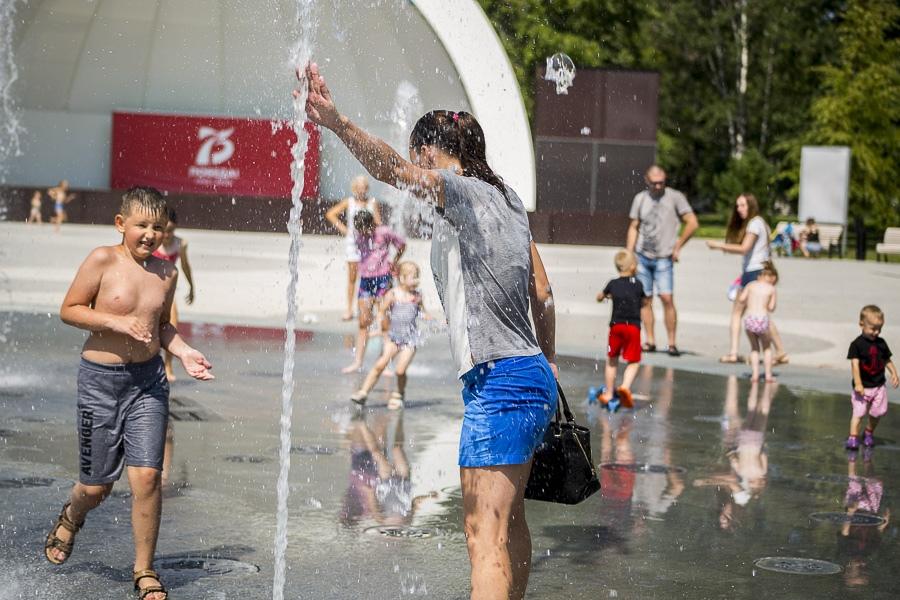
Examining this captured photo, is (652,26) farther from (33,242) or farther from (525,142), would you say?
(33,242)

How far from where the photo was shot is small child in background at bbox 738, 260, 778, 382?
1159cm

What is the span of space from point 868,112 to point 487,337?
49514 mm

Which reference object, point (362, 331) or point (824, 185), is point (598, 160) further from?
point (362, 331)

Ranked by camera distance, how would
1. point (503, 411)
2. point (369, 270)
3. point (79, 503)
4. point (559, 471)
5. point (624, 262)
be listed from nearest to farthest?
point (503, 411), point (559, 471), point (79, 503), point (624, 262), point (369, 270)

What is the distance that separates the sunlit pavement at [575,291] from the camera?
14.0m

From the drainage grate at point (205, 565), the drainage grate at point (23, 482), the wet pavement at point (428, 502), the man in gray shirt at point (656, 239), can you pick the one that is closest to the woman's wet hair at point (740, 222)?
the man in gray shirt at point (656, 239)

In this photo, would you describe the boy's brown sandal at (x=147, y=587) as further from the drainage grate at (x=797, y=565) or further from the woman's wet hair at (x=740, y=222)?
the woman's wet hair at (x=740, y=222)

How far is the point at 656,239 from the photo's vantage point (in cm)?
1368

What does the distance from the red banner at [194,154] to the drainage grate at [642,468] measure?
31.9 m

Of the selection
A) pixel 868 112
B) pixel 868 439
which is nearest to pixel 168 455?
pixel 868 439

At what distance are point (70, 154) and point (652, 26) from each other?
3105 cm

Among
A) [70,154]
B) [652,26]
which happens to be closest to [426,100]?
[70,154]

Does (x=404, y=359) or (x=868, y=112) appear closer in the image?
(x=404, y=359)

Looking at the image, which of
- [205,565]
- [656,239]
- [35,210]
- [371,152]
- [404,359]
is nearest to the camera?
[371,152]
